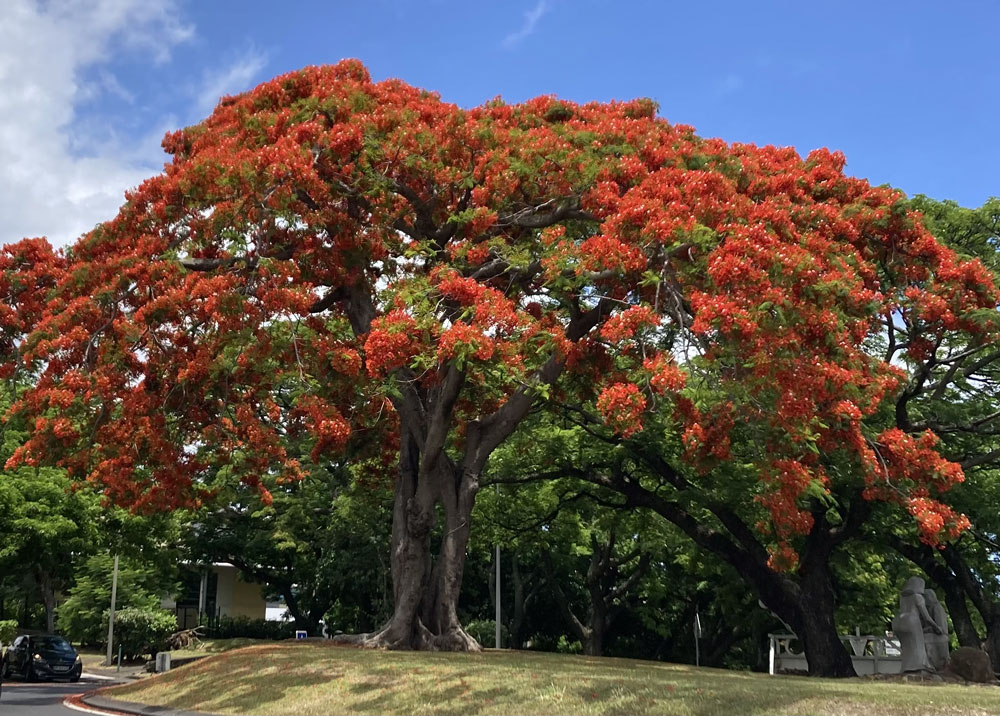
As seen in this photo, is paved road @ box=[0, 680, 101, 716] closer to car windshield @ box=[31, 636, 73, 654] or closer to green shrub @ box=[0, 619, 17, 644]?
car windshield @ box=[31, 636, 73, 654]

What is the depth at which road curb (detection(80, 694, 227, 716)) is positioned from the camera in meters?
13.7

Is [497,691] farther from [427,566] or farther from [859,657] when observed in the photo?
[859,657]

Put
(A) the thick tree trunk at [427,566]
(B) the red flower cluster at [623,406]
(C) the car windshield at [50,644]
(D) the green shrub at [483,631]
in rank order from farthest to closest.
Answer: (D) the green shrub at [483,631] → (C) the car windshield at [50,644] → (A) the thick tree trunk at [427,566] → (B) the red flower cluster at [623,406]

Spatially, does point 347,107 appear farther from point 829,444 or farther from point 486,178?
point 829,444

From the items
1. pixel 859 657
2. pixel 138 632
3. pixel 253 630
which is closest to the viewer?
pixel 859 657

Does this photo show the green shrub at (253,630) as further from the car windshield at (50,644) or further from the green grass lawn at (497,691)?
the green grass lawn at (497,691)

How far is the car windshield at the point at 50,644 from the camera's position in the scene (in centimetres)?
2589

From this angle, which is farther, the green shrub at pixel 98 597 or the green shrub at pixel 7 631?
the green shrub at pixel 98 597

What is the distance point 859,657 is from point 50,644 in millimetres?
22434

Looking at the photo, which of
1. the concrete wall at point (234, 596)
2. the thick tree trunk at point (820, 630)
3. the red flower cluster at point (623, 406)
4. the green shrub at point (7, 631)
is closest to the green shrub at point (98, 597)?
the green shrub at point (7, 631)

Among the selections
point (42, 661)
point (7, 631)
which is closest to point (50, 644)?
point (42, 661)

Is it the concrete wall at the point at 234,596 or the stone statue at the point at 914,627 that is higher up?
the stone statue at the point at 914,627

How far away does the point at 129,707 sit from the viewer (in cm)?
1491

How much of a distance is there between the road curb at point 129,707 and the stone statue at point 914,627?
14.0 meters
